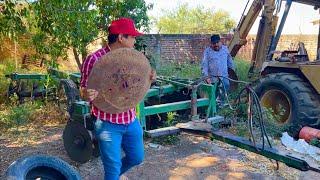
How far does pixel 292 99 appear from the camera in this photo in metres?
6.53

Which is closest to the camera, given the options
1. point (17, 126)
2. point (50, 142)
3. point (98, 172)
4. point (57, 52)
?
point (57, 52)

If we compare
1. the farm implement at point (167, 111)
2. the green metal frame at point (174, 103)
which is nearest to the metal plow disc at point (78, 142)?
the farm implement at point (167, 111)

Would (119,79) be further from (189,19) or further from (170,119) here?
(189,19)

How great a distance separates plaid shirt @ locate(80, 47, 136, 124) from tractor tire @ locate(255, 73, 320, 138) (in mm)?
3778

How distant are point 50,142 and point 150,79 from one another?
114 inches

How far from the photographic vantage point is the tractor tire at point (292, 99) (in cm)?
631

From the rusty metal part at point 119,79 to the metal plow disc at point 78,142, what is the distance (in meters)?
1.31

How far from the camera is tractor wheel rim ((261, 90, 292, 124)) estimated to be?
22.4ft

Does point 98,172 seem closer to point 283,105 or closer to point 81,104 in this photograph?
point 81,104

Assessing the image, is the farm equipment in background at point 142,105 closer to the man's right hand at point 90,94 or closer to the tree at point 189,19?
the man's right hand at point 90,94

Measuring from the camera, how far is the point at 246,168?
195 inches

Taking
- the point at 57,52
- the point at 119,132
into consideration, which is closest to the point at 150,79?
the point at 119,132

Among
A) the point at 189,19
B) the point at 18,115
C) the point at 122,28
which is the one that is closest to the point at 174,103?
the point at 122,28

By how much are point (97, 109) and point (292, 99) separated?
13.4ft
